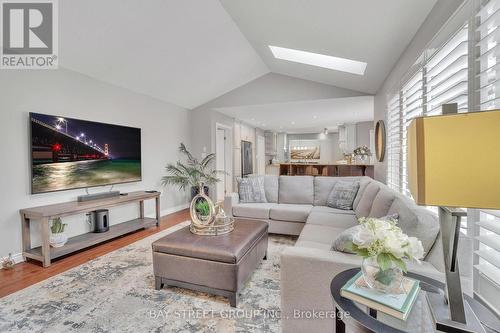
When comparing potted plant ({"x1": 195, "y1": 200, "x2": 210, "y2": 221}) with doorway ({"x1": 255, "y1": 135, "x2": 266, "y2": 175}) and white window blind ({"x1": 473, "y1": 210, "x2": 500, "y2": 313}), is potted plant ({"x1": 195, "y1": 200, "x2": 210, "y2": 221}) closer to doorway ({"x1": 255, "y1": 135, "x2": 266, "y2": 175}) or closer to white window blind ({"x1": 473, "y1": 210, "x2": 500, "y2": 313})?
white window blind ({"x1": 473, "y1": 210, "x2": 500, "y2": 313})

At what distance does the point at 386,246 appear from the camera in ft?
3.03

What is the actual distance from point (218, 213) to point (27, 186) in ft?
7.73

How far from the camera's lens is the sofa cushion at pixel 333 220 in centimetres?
279

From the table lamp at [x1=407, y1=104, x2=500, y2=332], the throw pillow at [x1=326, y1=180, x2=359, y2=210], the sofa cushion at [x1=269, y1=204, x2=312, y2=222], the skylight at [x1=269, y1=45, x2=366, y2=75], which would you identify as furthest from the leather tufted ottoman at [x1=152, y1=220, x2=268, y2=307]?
the skylight at [x1=269, y1=45, x2=366, y2=75]

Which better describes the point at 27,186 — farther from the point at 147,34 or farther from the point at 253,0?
the point at 253,0

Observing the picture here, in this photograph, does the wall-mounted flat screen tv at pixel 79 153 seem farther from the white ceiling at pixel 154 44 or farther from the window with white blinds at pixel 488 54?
the window with white blinds at pixel 488 54

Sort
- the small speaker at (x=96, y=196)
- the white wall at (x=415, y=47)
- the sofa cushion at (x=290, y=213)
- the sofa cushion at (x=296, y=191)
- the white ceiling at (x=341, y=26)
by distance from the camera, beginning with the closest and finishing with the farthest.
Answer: the white wall at (x=415, y=47) → the white ceiling at (x=341, y=26) → the small speaker at (x=96, y=196) → the sofa cushion at (x=290, y=213) → the sofa cushion at (x=296, y=191)

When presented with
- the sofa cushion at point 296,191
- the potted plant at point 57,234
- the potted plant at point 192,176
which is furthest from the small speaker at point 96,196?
the sofa cushion at point 296,191

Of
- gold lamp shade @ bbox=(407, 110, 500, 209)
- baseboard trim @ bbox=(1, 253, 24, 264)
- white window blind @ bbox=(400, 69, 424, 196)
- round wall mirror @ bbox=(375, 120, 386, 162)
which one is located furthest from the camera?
round wall mirror @ bbox=(375, 120, 386, 162)

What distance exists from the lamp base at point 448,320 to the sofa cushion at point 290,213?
98.2 inches

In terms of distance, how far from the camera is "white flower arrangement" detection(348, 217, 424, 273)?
3.01ft

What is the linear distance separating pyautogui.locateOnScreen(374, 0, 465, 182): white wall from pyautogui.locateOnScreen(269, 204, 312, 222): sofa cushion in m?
1.34

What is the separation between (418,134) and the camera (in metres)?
0.75

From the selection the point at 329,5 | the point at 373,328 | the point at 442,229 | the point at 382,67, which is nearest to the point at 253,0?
the point at 329,5
